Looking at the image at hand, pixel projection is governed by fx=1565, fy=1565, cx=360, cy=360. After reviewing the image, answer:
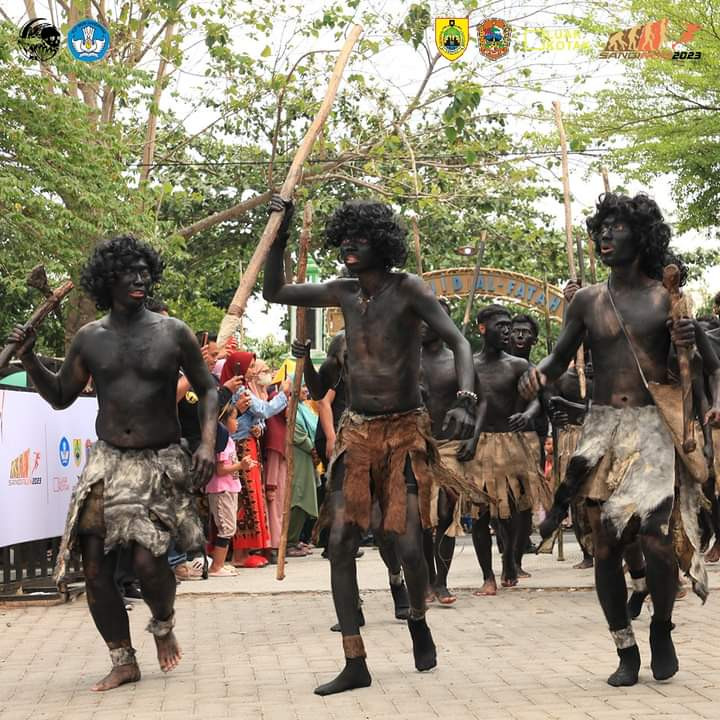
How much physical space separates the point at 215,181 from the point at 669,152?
437 inches

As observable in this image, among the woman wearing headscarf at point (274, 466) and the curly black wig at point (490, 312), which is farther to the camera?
the woman wearing headscarf at point (274, 466)

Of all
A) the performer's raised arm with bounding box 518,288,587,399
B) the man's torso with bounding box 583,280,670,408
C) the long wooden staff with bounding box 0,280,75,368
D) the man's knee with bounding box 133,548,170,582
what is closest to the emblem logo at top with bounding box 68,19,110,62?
the long wooden staff with bounding box 0,280,75,368

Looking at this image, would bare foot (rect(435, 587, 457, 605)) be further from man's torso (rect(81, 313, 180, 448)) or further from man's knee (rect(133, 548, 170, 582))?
man's knee (rect(133, 548, 170, 582))

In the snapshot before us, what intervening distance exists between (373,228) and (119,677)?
92.9 inches

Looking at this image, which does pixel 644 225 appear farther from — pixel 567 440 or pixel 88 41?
pixel 88 41

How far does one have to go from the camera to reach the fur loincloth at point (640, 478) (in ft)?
21.9

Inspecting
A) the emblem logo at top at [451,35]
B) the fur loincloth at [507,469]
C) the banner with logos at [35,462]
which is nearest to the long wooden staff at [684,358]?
the fur loincloth at [507,469]

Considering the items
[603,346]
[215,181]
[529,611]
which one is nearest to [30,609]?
[529,611]

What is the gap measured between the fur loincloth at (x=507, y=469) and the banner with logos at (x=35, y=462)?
3.07 metres

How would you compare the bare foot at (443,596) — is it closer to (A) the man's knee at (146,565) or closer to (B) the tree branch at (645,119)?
(A) the man's knee at (146,565)

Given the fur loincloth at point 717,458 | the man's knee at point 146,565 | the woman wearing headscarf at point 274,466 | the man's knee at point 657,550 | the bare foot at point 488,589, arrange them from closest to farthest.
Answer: the man's knee at point 657,550
the man's knee at point 146,565
the bare foot at point 488,589
the fur loincloth at point 717,458
the woman wearing headscarf at point 274,466

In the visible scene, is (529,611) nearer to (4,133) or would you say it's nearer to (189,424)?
(189,424)

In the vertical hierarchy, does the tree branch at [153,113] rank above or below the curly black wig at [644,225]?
above

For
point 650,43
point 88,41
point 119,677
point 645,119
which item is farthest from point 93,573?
point 645,119
